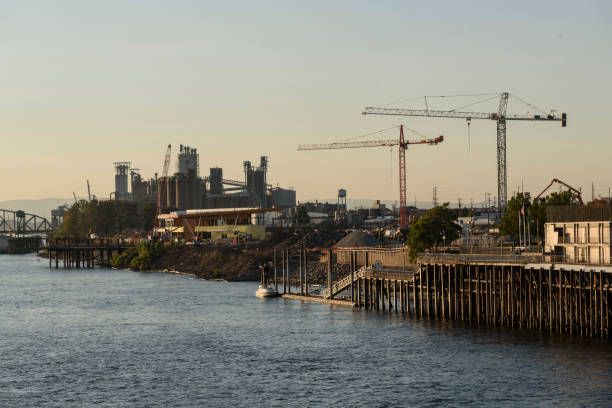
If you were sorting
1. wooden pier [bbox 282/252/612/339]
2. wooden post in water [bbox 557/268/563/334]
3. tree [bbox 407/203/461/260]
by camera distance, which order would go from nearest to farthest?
wooden pier [bbox 282/252/612/339], wooden post in water [bbox 557/268/563/334], tree [bbox 407/203/461/260]

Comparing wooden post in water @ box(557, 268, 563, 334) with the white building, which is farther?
the white building

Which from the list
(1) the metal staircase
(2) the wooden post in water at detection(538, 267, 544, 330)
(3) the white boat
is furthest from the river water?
(3) the white boat

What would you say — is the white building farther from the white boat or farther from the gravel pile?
the gravel pile

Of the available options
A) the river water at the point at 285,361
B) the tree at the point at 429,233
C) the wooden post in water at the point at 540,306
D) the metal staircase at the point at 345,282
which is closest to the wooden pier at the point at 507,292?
the wooden post in water at the point at 540,306

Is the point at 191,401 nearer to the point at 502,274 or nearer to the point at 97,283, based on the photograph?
the point at 502,274

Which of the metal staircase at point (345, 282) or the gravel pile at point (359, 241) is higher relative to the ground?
the gravel pile at point (359, 241)

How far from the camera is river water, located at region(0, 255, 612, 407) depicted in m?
63.0

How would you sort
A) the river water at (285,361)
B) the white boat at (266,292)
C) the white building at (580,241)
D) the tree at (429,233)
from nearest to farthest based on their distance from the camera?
the river water at (285,361)
the white building at (580,241)
the tree at (429,233)
the white boat at (266,292)

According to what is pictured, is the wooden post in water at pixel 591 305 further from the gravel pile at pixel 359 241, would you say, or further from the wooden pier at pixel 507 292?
the gravel pile at pixel 359 241

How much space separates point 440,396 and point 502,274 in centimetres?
2744

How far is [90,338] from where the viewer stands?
92.3 metres

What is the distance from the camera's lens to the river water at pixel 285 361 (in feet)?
207

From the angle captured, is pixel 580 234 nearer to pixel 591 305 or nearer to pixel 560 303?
pixel 560 303

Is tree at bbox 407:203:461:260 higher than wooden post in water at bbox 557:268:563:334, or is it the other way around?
tree at bbox 407:203:461:260
